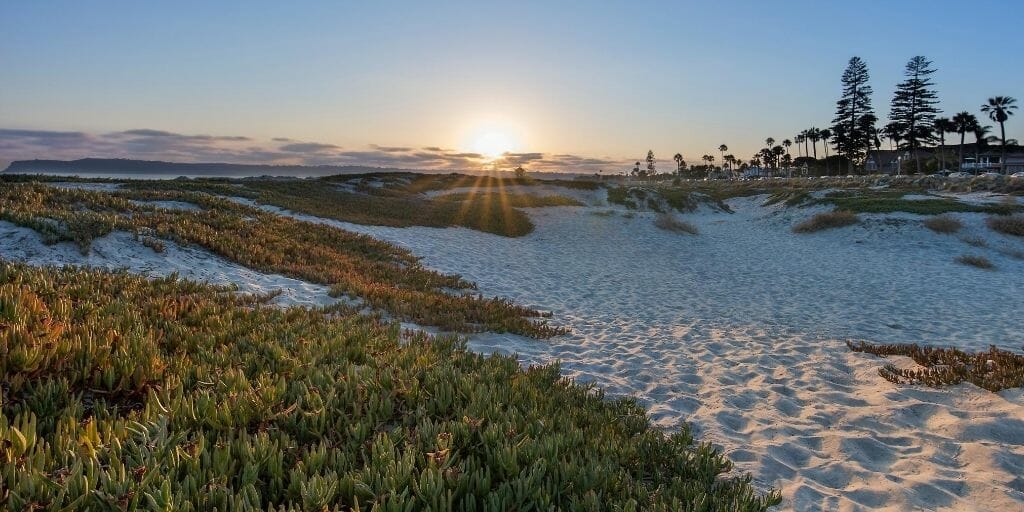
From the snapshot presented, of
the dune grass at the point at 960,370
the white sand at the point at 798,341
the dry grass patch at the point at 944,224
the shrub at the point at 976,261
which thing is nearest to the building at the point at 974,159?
the dry grass patch at the point at 944,224

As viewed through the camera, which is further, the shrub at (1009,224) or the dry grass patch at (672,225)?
the dry grass patch at (672,225)

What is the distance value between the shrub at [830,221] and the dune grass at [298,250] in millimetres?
26182

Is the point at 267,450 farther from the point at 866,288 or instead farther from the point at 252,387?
the point at 866,288

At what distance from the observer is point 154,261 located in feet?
34.6

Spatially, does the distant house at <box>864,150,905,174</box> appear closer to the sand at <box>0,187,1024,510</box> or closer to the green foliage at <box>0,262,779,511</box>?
the sand at <box>0,187,1024,510</box>

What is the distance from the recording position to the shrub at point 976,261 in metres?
20.2

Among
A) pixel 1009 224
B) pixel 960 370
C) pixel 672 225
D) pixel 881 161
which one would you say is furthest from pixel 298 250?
pixel 881 161

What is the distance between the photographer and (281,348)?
5285 millimetres

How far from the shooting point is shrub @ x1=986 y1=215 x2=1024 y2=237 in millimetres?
24688

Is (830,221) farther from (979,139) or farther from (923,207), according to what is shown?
(979,139)

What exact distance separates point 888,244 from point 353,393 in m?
30.1

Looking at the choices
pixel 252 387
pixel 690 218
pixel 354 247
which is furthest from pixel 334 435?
pixel 690 218

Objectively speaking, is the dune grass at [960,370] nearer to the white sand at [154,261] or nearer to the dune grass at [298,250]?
the dune grass at [298,250]

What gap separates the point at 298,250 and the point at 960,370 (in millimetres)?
15557
